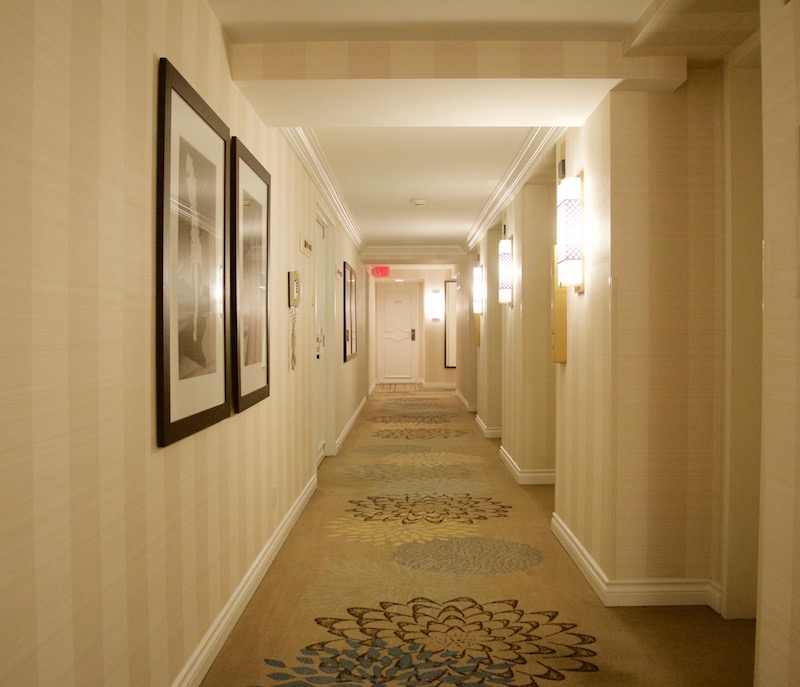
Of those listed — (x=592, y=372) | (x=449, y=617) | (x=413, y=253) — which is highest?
(x=413, y=253)

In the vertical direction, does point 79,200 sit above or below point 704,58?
below

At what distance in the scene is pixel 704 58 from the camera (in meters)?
2.68

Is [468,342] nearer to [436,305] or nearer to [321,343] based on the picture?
[436,305]

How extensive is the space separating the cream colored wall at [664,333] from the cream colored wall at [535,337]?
2.14 m

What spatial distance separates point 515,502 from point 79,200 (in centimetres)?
387

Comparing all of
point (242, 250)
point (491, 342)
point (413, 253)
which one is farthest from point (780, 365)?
point (413, 253)

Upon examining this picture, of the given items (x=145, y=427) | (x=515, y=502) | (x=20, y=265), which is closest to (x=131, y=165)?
(x=20, y=265)

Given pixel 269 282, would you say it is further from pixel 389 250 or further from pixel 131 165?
pixel 389 250

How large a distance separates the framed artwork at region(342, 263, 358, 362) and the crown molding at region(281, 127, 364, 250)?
76 cm

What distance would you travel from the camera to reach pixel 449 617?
268 cm

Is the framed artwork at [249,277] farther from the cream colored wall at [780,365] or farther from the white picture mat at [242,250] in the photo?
the cream colored wall at [780,365]

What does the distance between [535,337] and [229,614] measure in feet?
11.1

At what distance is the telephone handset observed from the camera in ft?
12.5

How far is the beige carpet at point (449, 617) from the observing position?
88.6 inches
